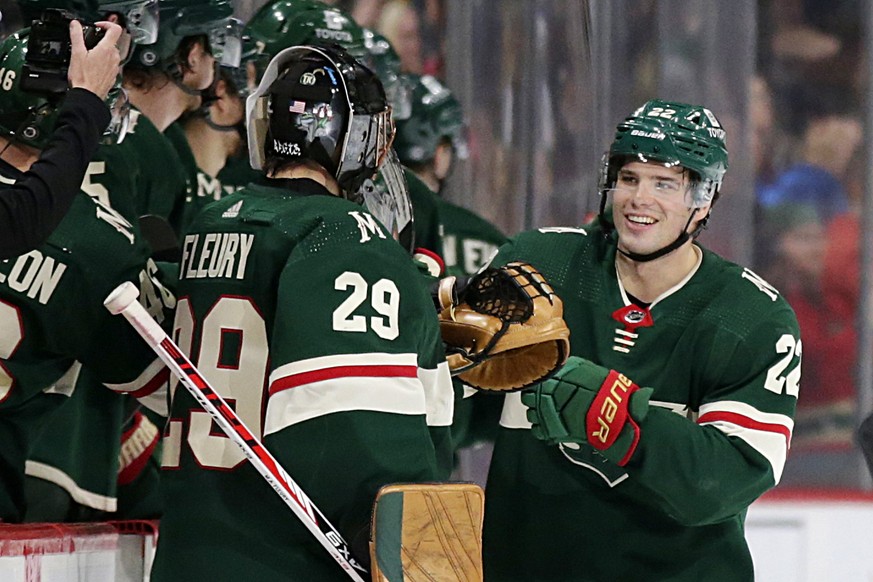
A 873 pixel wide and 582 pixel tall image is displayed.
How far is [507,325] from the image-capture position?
2080 mm

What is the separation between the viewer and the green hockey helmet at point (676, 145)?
2441mm

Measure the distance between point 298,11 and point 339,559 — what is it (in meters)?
1.95

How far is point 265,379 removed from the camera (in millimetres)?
1879

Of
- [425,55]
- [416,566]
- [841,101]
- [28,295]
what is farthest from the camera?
[841,101]

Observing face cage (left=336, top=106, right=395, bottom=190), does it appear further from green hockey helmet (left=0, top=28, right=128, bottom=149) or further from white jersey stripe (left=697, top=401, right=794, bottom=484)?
white jersey stripe (left=697, top=401, right=794, bottom=484)

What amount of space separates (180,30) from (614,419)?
1499 millimetres

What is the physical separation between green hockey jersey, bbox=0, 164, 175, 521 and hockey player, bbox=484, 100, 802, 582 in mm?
576

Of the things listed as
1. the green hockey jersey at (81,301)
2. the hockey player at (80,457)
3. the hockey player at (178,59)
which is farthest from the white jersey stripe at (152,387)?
the hockey player at (178,59)

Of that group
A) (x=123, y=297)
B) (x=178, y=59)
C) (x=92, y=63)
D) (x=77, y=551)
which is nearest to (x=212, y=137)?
(x=178, y=59)

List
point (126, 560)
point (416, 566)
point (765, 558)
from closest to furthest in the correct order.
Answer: point (416, 566)
point (126, 560)
point (765, 558)

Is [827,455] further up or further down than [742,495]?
further down

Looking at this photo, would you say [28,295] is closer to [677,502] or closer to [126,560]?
[126,560]

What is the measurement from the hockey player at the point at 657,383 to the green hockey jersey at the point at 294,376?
1.57 ft

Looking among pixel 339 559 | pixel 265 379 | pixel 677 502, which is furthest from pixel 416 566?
pixel 677 502
